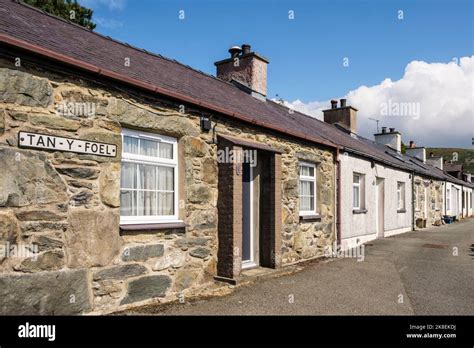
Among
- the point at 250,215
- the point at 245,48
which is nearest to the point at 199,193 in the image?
the point at 250,215

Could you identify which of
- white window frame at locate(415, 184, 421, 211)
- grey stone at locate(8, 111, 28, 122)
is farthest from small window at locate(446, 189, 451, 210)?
grey stone at locate(8, 111, 28, 122)

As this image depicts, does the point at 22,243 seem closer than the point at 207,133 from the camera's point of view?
Yes

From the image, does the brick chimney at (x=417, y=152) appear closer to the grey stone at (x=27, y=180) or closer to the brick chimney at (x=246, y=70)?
the brick chimney at (x=246, y=70)

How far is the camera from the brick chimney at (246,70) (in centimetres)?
1282

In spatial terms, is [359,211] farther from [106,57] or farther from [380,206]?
[106,57]

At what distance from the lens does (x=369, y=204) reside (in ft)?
49.2

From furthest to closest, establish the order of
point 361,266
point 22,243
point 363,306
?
point 361,266, point 363,306, point 22,243

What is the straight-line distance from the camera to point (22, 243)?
482 centimetres

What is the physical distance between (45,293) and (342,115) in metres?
16.5

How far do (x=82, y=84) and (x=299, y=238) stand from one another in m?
6.38

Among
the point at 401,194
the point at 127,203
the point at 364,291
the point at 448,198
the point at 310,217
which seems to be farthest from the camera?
the point at 448,198
